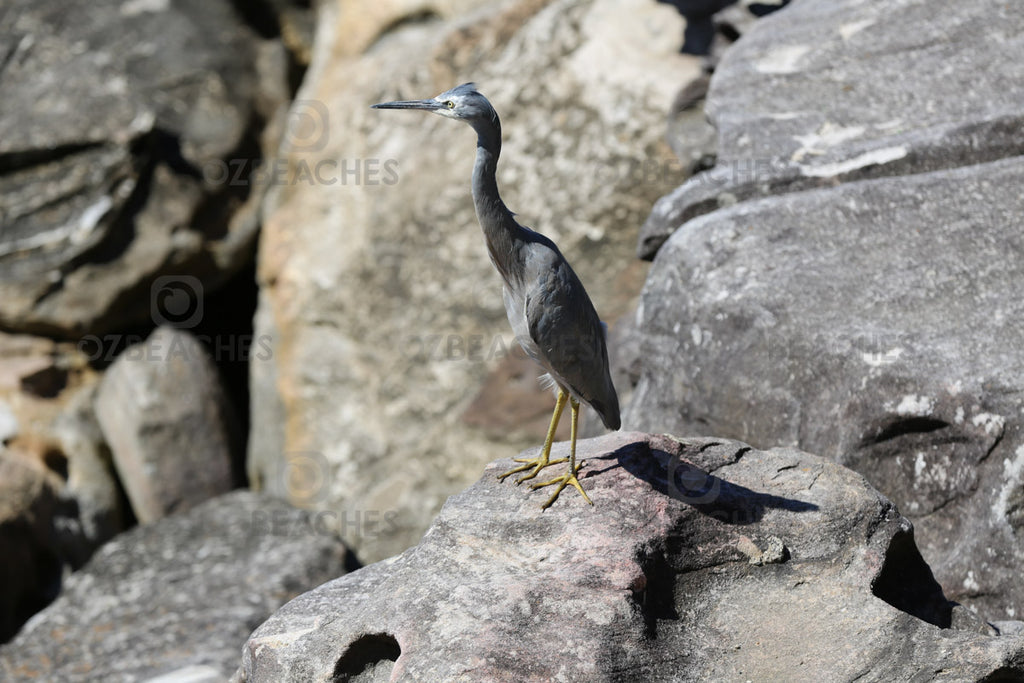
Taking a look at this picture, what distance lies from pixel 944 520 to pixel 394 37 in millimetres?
5729

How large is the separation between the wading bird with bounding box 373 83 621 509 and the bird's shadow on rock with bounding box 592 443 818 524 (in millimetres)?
199

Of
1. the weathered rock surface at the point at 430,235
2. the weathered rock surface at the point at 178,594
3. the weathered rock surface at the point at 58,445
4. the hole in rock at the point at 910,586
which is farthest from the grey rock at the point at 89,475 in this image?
the hole in rock at the point at 910,586

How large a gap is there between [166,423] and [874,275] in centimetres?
505

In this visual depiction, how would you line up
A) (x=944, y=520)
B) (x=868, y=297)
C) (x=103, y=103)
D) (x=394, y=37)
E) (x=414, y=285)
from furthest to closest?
1. (x=394, y=37)
2. (x=103, y=103)
3. (x=414, y=285)
4. (x=868, y=297)
5. (x=944, y=520)

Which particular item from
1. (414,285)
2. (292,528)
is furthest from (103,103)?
(292,528)

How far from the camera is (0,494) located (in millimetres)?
6086

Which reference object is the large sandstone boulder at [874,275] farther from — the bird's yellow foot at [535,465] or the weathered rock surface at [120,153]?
the weathered rock surface at [120,153]

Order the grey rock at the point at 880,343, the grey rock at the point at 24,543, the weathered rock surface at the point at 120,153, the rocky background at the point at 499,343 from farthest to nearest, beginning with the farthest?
1. the weathered rock surface at the point at 120,153
2. the grey rock at the point at 24,543
3. the grey rock at the point at 880,343
4. the rocky background at the point at 499,343

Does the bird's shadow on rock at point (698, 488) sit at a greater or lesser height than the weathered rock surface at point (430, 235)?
greater

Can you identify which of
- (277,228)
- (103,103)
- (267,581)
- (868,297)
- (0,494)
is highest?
(103,103)

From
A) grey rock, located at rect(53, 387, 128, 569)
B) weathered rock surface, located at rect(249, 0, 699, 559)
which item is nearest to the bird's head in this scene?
weathered rock surface, located at rect(249, 0, 699, 559)

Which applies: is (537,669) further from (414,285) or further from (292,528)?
(414,285)

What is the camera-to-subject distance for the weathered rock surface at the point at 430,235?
6.23 metres

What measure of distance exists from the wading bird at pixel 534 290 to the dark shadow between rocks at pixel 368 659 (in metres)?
0.60
